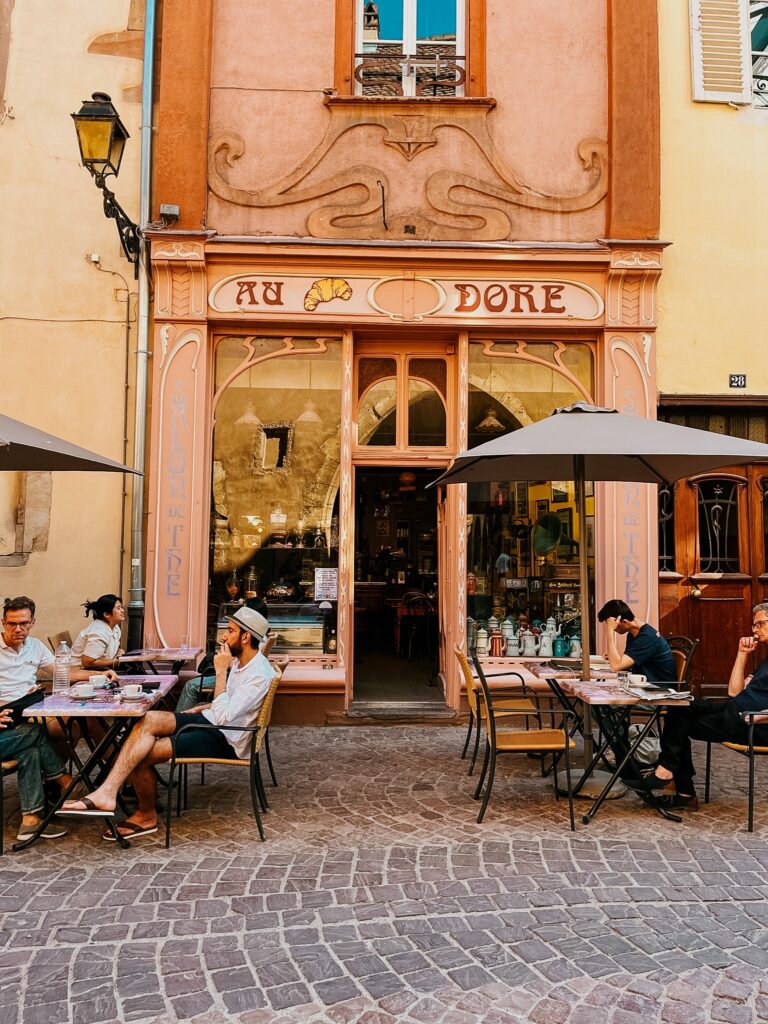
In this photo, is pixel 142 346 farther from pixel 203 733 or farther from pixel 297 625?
pixel 203 733

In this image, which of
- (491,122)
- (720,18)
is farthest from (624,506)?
(720,18)

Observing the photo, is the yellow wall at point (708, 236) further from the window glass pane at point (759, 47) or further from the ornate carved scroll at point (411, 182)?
the ornate carved scroll at point (411, 182)

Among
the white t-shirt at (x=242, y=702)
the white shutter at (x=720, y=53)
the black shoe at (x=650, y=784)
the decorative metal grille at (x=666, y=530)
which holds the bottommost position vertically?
the black shoe at (x=650, y=784)

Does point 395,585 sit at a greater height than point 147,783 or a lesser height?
greater

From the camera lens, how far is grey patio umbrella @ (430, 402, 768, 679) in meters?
5.26

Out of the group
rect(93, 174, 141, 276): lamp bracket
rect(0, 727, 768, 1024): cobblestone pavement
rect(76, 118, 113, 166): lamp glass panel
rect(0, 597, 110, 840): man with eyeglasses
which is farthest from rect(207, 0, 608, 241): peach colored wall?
rect(0, 727, 768, 1024): cobblestone pavement

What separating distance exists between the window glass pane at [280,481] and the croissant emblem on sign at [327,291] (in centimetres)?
45

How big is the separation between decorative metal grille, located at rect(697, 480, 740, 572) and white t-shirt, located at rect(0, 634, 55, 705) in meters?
6.52

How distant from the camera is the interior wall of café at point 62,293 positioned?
27.0 feet

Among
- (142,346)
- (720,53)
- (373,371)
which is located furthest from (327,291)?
(720,53)

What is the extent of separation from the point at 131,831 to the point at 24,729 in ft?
3.17

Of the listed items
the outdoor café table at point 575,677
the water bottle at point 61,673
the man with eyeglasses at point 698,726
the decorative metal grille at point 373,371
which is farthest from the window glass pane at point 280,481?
the man with eyeglasses at point 698,726

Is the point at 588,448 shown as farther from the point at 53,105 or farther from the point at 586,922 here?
the point at 53,105

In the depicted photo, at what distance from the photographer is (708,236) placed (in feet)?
28.4
